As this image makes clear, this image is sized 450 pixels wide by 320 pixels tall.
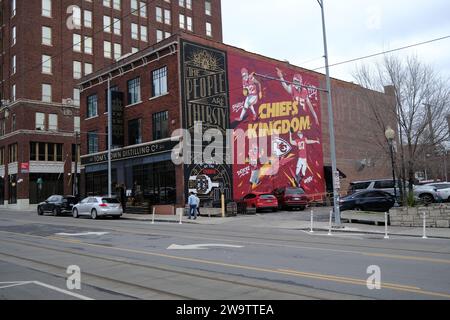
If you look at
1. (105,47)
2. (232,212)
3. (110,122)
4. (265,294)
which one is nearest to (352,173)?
(232,212)

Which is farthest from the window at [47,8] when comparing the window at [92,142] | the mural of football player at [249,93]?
the mural of football player at [249,93]

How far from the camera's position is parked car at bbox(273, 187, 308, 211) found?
1221 inches

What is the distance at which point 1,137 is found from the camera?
54.4 metres

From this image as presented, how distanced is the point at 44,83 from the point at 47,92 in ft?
3.49

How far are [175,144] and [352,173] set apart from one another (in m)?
→ 21.4

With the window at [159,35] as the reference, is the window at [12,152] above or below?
below

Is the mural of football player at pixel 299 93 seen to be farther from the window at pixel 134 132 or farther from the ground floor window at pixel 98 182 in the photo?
the ground floor window at pixel 98 182

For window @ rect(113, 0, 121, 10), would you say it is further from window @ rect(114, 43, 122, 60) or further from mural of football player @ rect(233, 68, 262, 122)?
mural of football player @ rect(233, 68, 262, 122)

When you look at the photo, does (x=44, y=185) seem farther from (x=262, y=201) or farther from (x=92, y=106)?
(x=262, y=201)

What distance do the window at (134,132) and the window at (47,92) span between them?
2185 cm

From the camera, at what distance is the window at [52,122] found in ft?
172

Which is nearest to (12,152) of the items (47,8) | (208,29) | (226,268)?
(47,8)
